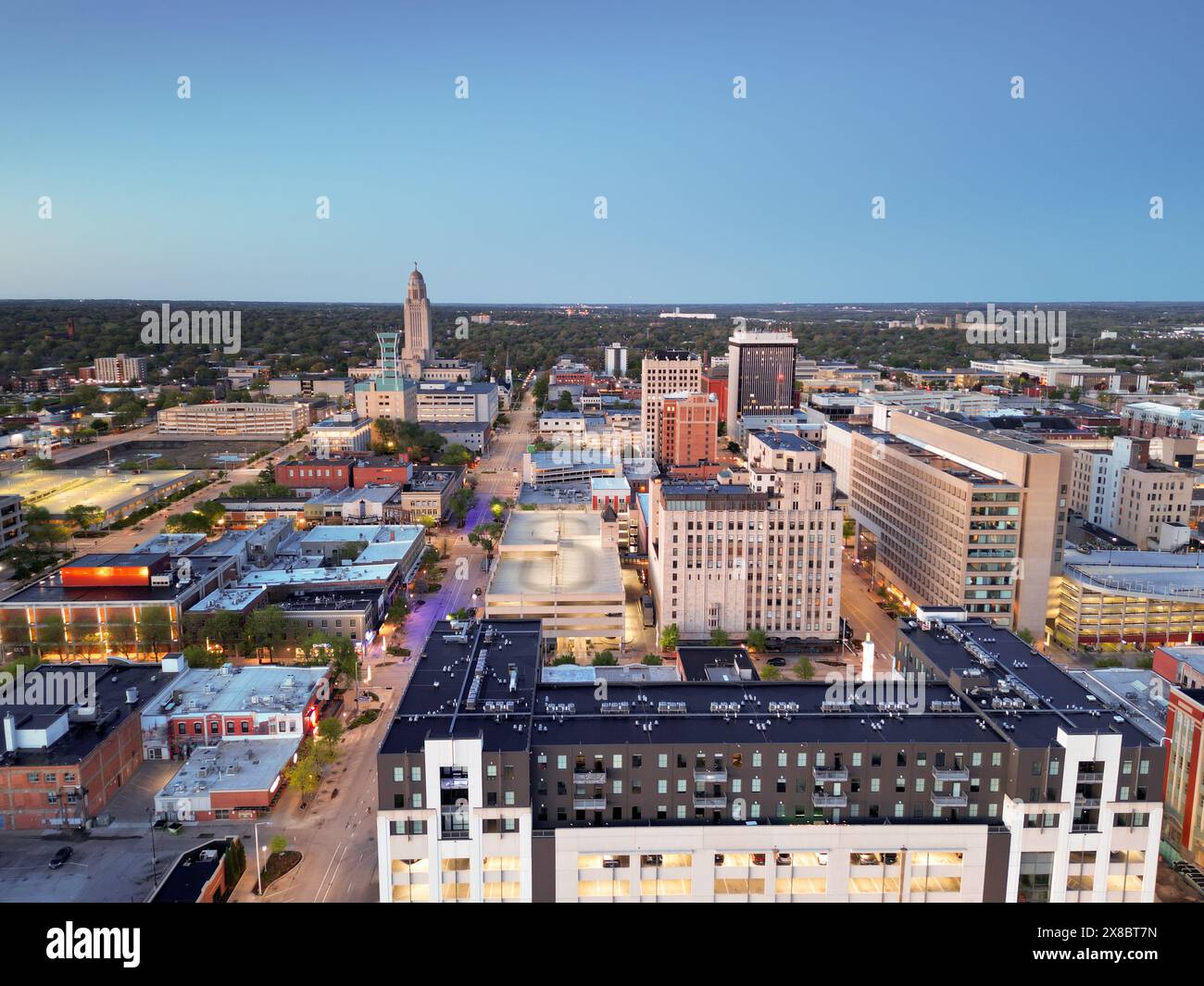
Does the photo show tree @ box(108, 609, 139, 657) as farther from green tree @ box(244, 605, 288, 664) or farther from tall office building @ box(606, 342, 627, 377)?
tall office building @ box(606, 342, 627, 377)

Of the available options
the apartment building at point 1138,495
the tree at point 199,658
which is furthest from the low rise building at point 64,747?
the apartment building at point 1138,495

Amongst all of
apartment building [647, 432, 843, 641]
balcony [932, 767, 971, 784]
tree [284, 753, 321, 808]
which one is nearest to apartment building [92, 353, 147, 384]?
apartment building [647, 432, 843, 641]

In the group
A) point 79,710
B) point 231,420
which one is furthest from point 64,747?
point 231,420

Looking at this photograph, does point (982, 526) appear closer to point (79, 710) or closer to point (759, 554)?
point (759, 554)
